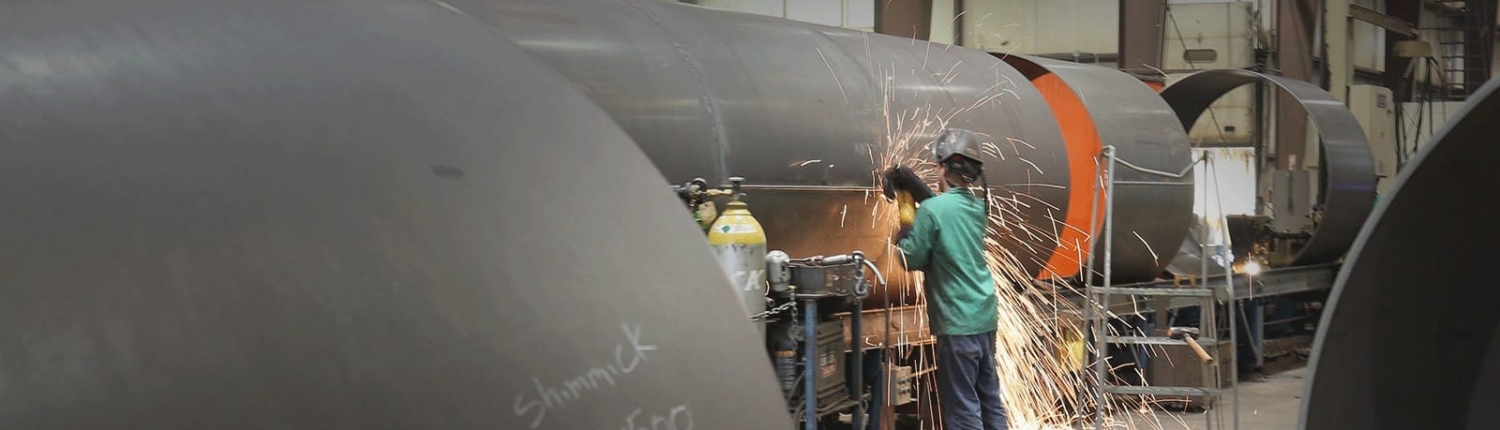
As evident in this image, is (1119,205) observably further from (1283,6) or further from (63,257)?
(1283,6)

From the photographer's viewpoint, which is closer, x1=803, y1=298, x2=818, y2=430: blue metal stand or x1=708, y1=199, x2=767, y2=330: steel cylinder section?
x1=708, y1=199, x2=767, y2=330: steel cylinder section

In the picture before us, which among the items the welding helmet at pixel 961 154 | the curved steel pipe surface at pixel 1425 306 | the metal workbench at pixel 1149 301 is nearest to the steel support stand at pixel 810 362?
the metal workbench at pixel 1149 301

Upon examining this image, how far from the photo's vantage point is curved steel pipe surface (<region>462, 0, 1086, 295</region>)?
4086mm

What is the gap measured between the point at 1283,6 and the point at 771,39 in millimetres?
9328

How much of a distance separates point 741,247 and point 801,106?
882 mm

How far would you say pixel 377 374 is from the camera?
1766 mm

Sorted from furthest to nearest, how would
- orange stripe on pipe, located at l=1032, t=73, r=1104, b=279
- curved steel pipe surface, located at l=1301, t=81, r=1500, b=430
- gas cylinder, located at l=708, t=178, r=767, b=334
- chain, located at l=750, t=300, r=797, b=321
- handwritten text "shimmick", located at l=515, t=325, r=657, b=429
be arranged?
orange stripe on pipe, located at l=1032, t=73, r=1104, b=279, chain, located at l=750, t=300, r=797, b=321, gas cylinder, located at l=708, t=178, r=767, b=334, curved steel pipe surface, located at l=1301, t=81, r=1500, b=430, handwritten text "shimmick", located at l=515, t=325, r=657, b=429

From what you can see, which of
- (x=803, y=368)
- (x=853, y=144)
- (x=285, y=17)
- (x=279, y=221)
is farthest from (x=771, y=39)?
(x=279, y=221)

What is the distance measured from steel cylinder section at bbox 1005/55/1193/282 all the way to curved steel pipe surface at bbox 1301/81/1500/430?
3403mm

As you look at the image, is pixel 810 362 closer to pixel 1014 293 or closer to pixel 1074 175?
pixel 1014 293

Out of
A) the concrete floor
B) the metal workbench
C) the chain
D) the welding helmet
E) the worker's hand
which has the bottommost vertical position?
the concrete floor

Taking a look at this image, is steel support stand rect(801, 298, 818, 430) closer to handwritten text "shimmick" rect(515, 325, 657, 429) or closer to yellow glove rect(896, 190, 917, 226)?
yellow glove rect(896, 190, 917, 226)

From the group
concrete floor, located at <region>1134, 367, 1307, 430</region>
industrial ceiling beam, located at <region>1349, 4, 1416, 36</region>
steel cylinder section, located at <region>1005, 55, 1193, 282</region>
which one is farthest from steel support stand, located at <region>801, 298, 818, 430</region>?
industrial ceiling beam, located at <region>1349, 4, 1416, 36</region>

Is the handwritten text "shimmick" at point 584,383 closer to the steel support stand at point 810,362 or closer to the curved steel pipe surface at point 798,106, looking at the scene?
the curved steel pipe surface at point 798,106
